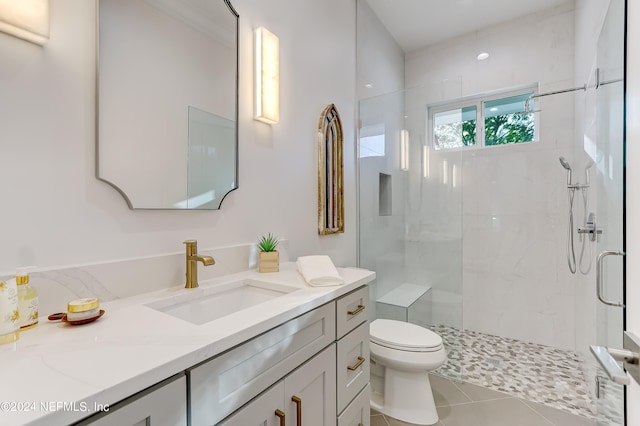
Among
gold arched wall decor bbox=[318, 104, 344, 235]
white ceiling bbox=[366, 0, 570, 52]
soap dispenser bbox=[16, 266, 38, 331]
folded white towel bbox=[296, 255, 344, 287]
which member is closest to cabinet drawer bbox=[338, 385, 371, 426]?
folded white towel bbox=[296, 255, 344, 287]

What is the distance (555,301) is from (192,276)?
308 centimetres

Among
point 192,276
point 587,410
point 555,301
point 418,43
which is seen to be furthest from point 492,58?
point 192,276

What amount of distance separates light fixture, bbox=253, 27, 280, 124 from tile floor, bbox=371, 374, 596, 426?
183 cm

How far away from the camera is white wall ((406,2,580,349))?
2.66 metres

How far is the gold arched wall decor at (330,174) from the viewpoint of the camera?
77.4 inches

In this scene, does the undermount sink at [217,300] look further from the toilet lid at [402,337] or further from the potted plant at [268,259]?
the toilet lid at [402,337]

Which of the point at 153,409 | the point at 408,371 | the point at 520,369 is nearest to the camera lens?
the point at 153,409

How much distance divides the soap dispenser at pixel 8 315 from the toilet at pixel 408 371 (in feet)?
5.37

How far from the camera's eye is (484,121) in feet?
10.2

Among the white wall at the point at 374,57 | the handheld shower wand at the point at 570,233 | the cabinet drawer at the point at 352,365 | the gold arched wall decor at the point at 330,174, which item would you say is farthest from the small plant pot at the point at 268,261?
the handheld shower wand at the point at 570,233

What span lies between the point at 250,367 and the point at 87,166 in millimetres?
795

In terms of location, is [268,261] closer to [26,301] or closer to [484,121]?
[26,301]

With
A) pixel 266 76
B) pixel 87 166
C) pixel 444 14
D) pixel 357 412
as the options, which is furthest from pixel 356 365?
pixel 444 14

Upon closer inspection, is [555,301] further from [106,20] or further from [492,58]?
[106,20]
